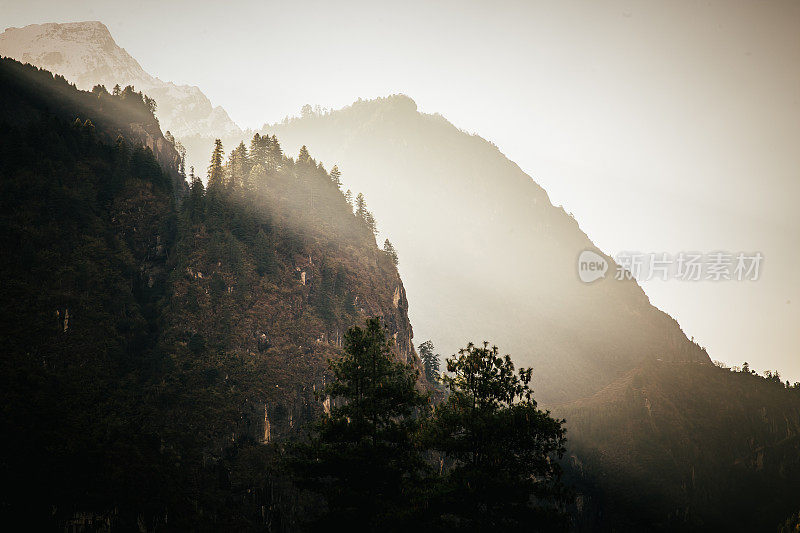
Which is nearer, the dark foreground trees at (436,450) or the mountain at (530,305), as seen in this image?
the dark foreground trees at (436,450)

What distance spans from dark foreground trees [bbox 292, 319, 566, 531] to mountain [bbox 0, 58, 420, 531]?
1755cm

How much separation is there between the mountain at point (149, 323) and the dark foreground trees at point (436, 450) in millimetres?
17554

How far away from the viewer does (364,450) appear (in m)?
16.6

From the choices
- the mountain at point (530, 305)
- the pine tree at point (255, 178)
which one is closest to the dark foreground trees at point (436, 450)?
the pine tree at point (255, 178)

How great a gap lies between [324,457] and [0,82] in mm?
91337

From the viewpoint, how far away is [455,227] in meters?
198

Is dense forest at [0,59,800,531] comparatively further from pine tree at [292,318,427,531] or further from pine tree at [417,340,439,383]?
pine tree at [417,340,439,383]

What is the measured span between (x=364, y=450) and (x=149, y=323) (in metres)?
51.1

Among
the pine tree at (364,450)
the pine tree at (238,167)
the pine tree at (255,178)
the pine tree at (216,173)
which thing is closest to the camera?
the pine tree at (364,450)

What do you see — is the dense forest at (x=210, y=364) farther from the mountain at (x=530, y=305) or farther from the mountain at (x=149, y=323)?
the mountain at (x=530, y=305)

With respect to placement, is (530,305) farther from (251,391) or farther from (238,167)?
(251,391)

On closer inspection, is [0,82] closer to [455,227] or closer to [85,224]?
[85,224]

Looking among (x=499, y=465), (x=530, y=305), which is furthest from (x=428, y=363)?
(x=499, y=465)

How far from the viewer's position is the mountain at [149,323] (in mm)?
35750
